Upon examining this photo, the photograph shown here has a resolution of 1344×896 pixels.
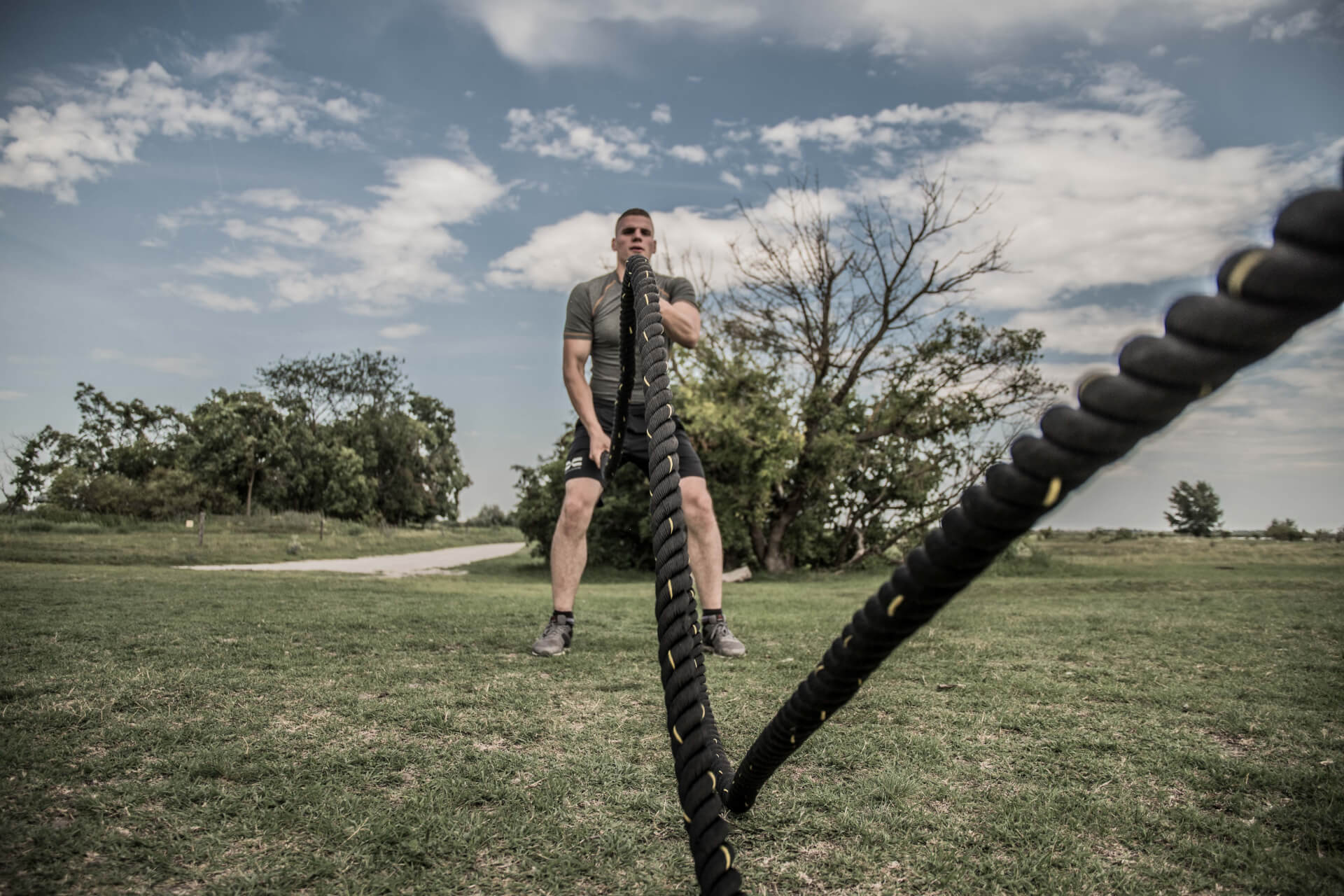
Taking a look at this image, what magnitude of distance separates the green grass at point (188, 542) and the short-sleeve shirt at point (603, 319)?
11.7m

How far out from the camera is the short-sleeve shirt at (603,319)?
14.8 ft

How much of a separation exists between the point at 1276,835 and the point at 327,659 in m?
3.47

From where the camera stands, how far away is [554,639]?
3994 mm

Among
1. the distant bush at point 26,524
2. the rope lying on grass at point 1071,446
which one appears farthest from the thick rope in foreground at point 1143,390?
the distant bush at point 26,524

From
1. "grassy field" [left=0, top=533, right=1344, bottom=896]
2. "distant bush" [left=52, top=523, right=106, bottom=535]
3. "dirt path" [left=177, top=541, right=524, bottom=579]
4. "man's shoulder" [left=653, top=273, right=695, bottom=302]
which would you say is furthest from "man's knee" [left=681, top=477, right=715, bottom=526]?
"distant bush" [left=52, top=523, right=106, bottom=535]

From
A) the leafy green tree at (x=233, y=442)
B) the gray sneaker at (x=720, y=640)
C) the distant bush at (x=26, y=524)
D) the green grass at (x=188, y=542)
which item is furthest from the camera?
the leafy green tree at (x=233, y=442)

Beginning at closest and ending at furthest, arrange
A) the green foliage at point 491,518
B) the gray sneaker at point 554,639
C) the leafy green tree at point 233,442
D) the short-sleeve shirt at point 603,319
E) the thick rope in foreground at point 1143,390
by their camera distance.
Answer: the thick rope in foreground at point 1143,390 < the gray sneaker at point 554,639 < the short-sleeve shirt at point 603,319 < the leafy green tree at point 233,442 < the green foliage at point 491,518

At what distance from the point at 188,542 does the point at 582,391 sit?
16.6 meters

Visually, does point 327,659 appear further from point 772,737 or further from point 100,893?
point 772,737

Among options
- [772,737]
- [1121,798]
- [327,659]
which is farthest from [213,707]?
[1121,798]

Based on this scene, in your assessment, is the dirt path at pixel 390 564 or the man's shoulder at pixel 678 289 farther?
the dirt path at pixel 390 564

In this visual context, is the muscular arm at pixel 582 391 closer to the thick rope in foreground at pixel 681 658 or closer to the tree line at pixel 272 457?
the thick rope in foreground at pixel 681 658

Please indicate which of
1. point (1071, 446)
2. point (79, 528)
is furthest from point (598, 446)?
point (79, 528)

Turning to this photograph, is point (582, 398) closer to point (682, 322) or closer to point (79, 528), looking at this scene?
point (682, 322)
